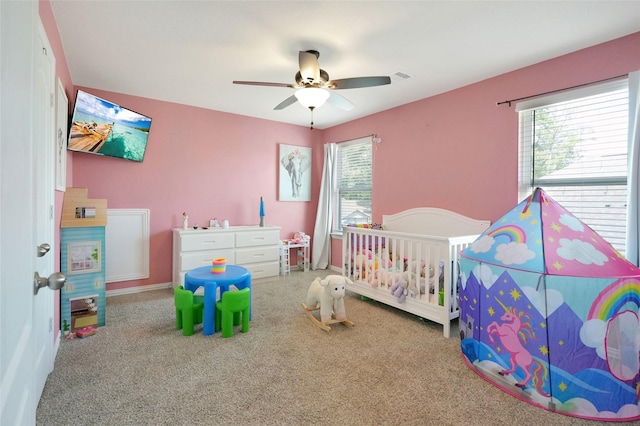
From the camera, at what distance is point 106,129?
131 inches

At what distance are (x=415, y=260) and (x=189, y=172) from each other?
9.82 feet

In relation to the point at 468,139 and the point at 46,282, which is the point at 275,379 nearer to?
the point at 46,282

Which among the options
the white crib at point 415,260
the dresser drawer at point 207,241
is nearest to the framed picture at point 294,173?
the dresser drawer at point 207,241

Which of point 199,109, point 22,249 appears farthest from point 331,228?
point 22,249

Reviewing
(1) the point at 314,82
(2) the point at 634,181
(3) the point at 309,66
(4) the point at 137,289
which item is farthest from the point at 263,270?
(2) the point at 634,181

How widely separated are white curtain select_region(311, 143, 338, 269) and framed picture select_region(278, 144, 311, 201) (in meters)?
0.30

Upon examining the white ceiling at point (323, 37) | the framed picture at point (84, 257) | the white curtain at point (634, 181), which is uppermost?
the white ceiling at point (323, 37)

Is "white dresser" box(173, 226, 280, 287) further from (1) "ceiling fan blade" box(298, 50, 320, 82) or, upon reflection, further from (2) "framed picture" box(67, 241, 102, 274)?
(1) "ceiling fan blade" box(298, 50, 320, 82)

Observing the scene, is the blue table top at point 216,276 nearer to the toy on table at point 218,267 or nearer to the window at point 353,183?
the toy on table at point 218,267

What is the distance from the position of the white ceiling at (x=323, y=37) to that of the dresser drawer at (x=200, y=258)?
1.91m

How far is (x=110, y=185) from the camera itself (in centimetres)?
360

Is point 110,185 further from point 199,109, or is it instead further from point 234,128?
point 234,128

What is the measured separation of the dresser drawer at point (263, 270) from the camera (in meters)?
4.20

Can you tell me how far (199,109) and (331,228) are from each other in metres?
2.60
